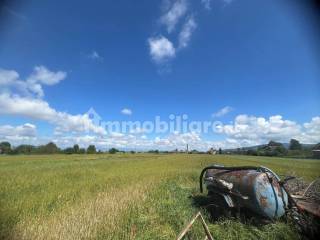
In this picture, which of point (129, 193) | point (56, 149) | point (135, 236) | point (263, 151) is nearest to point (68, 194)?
point (129, 193)

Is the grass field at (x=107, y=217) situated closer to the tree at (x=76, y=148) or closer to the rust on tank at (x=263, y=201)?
the rust on tank at (x=263, y=201)

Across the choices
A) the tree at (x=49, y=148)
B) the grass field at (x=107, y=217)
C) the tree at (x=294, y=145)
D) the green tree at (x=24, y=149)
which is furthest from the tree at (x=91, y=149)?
the grass field at (x=107, y=217)

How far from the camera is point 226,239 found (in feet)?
16.9

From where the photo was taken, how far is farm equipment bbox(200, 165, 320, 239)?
18.2 ft

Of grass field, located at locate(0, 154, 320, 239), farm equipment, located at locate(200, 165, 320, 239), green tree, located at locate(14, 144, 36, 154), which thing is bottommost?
grass field, located at locate(0, 154, 320, 239)

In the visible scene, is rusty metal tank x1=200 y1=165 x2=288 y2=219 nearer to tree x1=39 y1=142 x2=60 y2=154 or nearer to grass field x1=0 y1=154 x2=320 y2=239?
grass field x1=0 y1=154 x2=320 y2=239

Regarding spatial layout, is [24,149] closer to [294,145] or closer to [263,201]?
[294,145]

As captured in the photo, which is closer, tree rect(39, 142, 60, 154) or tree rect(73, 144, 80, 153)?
tree rect(73, 144, 80, 153)

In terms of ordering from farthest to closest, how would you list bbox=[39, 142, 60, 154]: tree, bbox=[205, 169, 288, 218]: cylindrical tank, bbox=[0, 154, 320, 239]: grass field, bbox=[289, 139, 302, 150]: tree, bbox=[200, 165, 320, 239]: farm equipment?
bbox=[39, 142, 60, 154]: tree, bbox=[289, 139, 302, 150]: tree, bbox=[205, 169, 288, 218]: cylindrical tank, bbox=[200, 165, 320, 239]: farm equipment, bbox=[0, 154, 320, 239]: grass field

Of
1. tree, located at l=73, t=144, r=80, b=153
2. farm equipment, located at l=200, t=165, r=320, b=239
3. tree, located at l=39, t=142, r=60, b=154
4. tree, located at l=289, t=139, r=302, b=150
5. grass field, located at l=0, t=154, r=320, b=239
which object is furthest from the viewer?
tree, located at l=39, t=142, r=60, b=154

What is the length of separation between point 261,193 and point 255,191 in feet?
0.47

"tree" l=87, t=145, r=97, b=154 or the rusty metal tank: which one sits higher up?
"tree" l=87, t=145, r=97, b=154

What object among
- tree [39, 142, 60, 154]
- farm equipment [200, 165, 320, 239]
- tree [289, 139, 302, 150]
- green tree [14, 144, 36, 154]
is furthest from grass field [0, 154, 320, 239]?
tree [39, 142, 60, 154]

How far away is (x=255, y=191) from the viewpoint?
18.8ft
